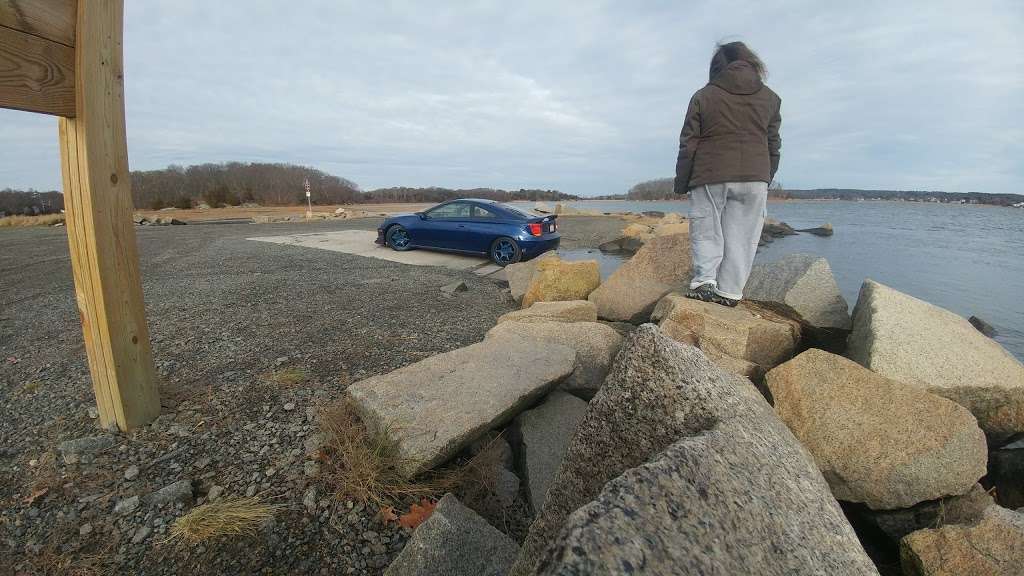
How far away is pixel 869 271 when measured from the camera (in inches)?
Result: 500

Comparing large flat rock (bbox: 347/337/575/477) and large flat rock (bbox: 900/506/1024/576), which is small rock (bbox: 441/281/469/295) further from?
large flat rock (bbox: 900/506/1024/576)

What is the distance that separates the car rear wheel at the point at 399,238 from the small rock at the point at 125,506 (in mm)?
9771

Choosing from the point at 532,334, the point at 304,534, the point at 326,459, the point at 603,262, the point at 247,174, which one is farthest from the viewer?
the point at 247,174

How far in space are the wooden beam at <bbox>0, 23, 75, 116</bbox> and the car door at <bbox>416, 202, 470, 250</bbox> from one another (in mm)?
8587

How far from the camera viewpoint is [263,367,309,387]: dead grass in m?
3.21

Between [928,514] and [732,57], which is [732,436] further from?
[732,57]

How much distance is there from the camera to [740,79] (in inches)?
167

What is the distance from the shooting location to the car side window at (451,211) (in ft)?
36.0

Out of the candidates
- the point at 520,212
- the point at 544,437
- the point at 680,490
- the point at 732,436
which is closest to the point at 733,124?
the point at 544,437

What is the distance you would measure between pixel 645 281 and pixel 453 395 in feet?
11.5

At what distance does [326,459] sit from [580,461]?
1.44 m

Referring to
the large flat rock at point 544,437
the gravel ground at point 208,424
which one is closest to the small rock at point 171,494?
the gravel ground at point 208,424

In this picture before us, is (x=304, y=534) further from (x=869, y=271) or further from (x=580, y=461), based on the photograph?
(x=869, y=271)

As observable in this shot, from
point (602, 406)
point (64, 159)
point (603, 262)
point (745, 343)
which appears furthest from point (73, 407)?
point (603, 262)
